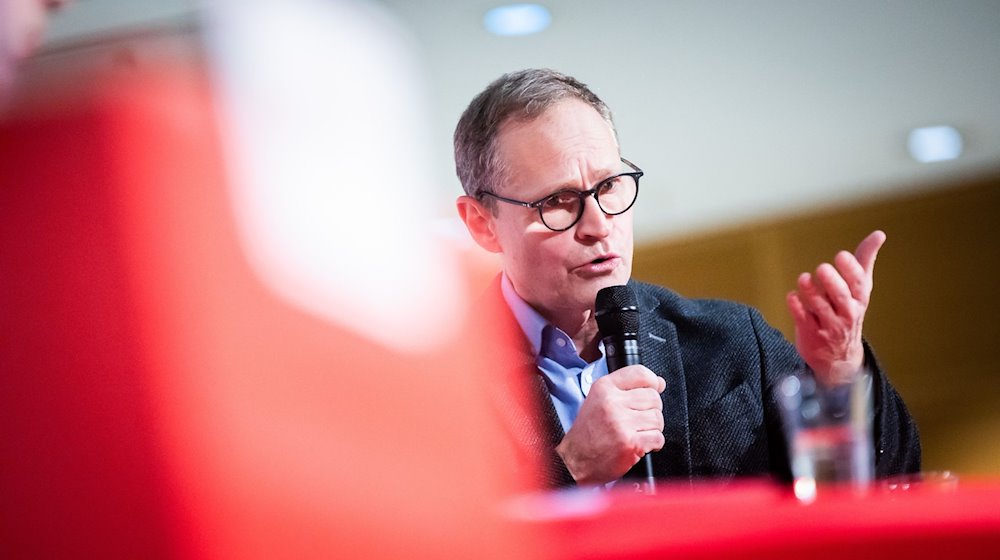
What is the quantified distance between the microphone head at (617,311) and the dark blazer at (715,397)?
19cm

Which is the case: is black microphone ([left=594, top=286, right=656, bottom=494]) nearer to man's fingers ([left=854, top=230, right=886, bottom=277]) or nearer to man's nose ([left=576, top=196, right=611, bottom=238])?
man's nose ([left=576, top=196, right=611, bottom=238])

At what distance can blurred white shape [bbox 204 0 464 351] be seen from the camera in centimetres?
47

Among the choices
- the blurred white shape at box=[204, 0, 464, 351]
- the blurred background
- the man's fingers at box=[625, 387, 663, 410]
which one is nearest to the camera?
the blurred white shape at box=[204, 0, 464, 351]

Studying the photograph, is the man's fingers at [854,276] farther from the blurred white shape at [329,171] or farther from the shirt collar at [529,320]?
the blurred white shape at [329,171]

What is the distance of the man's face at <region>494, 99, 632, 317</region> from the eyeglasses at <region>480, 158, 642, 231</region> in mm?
10

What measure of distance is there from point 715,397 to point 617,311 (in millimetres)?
323

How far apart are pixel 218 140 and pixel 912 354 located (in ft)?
17.1

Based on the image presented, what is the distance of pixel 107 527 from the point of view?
1.48 ft

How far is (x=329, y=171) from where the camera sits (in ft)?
1.63

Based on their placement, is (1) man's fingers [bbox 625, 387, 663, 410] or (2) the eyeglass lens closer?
(1) man's fingers [bbox 625, 387, 663, 410]

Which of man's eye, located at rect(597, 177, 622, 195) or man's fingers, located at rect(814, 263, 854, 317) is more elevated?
man's eye, located at rect(597, 177, 622, 195)

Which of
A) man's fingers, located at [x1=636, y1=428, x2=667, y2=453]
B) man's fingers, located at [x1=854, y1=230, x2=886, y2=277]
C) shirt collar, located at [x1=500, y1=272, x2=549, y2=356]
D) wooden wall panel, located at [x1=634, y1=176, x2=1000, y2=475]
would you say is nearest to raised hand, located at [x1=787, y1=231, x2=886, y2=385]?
man's fingers, located at [x1=854, y1=230, x2=886, y2=277]

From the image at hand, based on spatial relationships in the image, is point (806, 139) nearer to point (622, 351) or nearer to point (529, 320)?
point (529, 320)

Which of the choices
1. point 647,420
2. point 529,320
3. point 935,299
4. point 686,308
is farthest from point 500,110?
point 935,299
